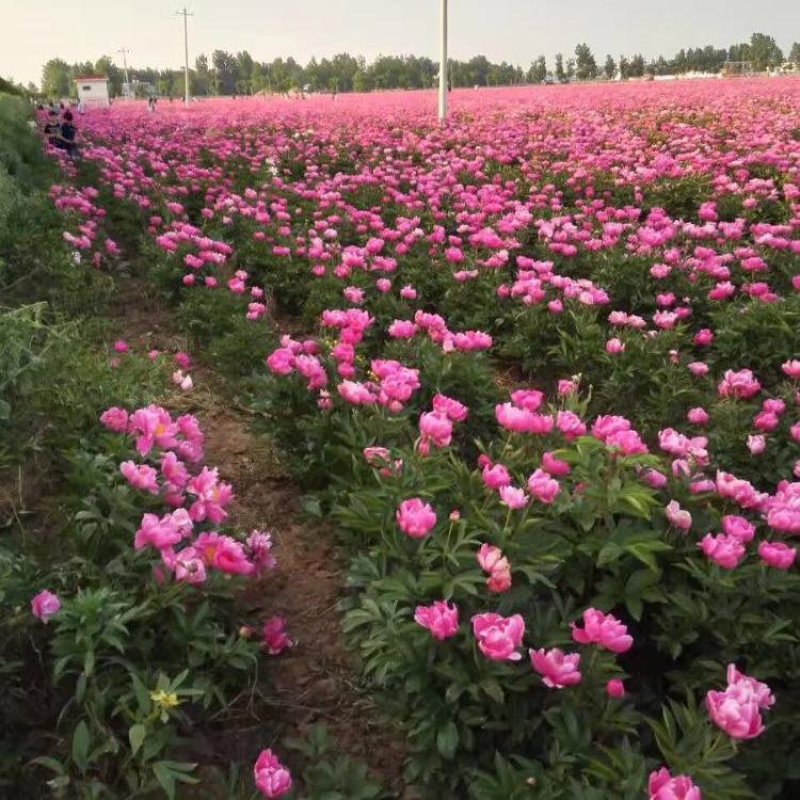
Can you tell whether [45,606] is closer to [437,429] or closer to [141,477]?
[141,477]

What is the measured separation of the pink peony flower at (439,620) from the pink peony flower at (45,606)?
890 mm

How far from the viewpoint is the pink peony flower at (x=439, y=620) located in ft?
5.80

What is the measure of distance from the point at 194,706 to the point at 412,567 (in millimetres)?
729

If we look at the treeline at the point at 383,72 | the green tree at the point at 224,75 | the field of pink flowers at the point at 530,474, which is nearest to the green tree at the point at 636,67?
the treeline at the point at 383,72

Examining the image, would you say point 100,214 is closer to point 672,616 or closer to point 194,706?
point 194,706

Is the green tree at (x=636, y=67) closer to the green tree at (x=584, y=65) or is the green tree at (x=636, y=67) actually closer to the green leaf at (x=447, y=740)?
the green tree at (x=584, y=65)

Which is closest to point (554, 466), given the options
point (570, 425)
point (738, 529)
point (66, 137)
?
point (570, 425)

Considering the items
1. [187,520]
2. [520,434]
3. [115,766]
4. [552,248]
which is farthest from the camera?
[552,248]

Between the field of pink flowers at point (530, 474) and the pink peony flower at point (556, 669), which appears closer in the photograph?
the pink peony flower at point (556, 669)

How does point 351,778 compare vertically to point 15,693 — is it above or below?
below

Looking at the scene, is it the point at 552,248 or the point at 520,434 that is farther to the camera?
the point at 552,248

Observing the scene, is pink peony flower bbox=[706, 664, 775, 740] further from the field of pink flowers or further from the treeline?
the treeline

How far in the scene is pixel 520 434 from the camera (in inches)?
106

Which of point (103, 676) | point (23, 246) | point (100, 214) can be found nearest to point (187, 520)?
point (103, 676)
